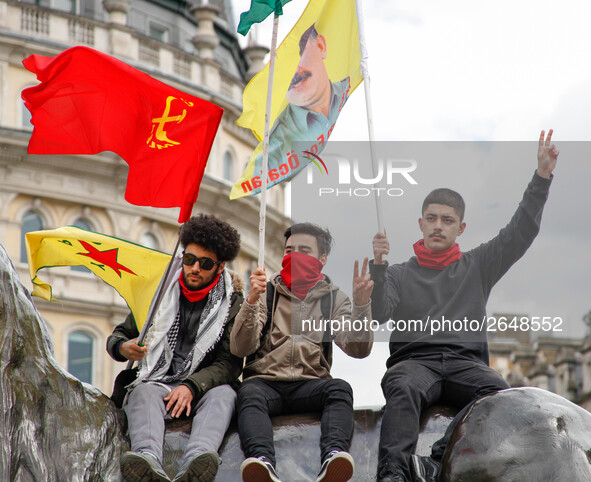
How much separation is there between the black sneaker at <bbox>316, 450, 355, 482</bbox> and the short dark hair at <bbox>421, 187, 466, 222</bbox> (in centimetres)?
178

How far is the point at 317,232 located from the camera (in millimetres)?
7918

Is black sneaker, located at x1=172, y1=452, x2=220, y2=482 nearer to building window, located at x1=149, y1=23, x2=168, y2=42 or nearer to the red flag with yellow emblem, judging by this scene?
the red flag with yellow emblem

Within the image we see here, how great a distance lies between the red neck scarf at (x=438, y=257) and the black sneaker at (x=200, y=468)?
72.0 inches

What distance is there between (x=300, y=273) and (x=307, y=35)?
9.50 ft

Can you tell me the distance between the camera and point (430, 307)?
7645 millimetres

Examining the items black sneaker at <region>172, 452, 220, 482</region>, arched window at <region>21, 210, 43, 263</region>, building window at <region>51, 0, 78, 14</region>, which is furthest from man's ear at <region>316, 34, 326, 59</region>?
A: building window at <region>51, 0, 78, 14</region>

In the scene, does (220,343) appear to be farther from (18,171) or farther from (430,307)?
(18,171)

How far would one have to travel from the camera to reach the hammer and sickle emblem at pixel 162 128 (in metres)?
8.45

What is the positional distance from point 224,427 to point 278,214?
39613mm

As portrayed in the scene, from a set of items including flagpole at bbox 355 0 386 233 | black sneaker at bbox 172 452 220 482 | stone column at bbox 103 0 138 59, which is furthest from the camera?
stone column at bbox 103 0 138 59

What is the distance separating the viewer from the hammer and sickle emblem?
8.45 metres

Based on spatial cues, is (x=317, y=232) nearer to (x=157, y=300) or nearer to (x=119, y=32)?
(x=157, y=300)

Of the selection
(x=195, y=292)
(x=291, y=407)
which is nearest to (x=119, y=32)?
(x=195, y=292)

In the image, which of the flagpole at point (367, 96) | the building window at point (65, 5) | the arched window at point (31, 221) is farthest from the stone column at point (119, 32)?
the flagpole at point (367, 96)
